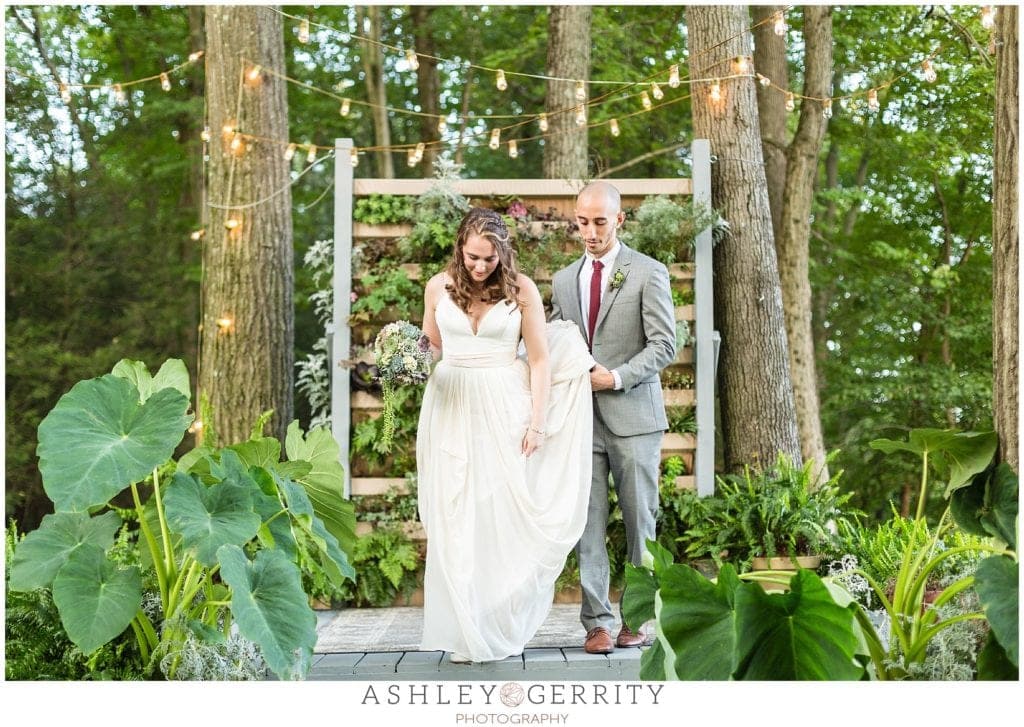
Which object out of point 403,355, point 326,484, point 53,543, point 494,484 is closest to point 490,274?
point 403,355

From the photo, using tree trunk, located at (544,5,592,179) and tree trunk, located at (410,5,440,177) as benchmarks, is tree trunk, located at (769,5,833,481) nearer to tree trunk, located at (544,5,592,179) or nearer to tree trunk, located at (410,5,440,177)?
tree trunk, located at (544,5,592,179)

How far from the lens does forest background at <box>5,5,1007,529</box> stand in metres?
10.8

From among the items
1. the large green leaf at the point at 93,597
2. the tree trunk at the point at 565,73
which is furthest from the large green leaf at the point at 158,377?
the tree trunk at the point at 565,73

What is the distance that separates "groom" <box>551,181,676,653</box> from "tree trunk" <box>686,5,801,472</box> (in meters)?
1.61

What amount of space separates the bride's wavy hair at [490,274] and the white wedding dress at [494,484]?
5 centimetres

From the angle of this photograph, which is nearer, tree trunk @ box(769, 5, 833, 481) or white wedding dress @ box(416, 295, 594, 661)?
white wedding dress @ box(416, 295, 594, 661)

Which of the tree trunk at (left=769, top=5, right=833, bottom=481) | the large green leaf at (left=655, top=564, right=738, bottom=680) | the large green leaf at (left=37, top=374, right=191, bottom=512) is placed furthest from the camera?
the tree trunk at (left=769, top=5, right=833, bottom=481)

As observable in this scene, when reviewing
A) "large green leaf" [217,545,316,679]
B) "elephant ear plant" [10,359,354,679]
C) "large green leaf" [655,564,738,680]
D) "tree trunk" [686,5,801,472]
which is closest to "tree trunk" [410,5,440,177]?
"tree trunk" [686,5,801,472]

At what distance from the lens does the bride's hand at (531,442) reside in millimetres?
3998

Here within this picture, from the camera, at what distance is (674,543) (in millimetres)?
5312

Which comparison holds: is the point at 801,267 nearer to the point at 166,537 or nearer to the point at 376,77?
the point at 376,77

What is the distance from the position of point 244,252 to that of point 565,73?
155 inches

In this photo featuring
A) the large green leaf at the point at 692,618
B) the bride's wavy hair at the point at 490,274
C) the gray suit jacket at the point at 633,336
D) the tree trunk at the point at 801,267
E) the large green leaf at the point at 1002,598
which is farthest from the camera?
the tree trunk at the point at 801,267

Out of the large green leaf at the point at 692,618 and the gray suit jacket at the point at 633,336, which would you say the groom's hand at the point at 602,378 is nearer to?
the gray suit jacket at the point at 633,336
